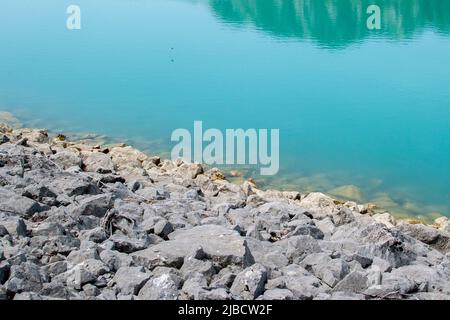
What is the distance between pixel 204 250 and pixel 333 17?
110 feet

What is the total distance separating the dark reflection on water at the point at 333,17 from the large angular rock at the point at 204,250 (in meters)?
25.2

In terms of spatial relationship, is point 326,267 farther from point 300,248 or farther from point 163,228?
point 163,228

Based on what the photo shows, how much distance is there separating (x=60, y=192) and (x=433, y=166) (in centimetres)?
1020

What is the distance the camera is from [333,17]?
1479 inches

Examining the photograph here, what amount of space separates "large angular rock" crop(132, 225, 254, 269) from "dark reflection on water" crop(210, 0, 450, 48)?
25237 mm

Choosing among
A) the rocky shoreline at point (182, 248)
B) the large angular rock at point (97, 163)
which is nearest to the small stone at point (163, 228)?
the rocky shoreline at point (182, 248)

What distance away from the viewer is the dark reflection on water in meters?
33.1

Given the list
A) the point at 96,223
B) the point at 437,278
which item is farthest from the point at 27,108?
the point at 437,278

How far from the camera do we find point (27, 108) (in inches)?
750

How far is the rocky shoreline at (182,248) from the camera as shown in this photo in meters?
5.49

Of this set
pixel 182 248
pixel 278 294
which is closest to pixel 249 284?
pixel 278 294

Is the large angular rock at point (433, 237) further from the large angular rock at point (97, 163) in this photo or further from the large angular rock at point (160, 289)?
the large angular rock at point (97, 163)

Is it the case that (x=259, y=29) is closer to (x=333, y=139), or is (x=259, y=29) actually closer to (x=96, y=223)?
(x=333, y=139)

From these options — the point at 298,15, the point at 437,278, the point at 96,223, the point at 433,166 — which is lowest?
the point at 433,166
